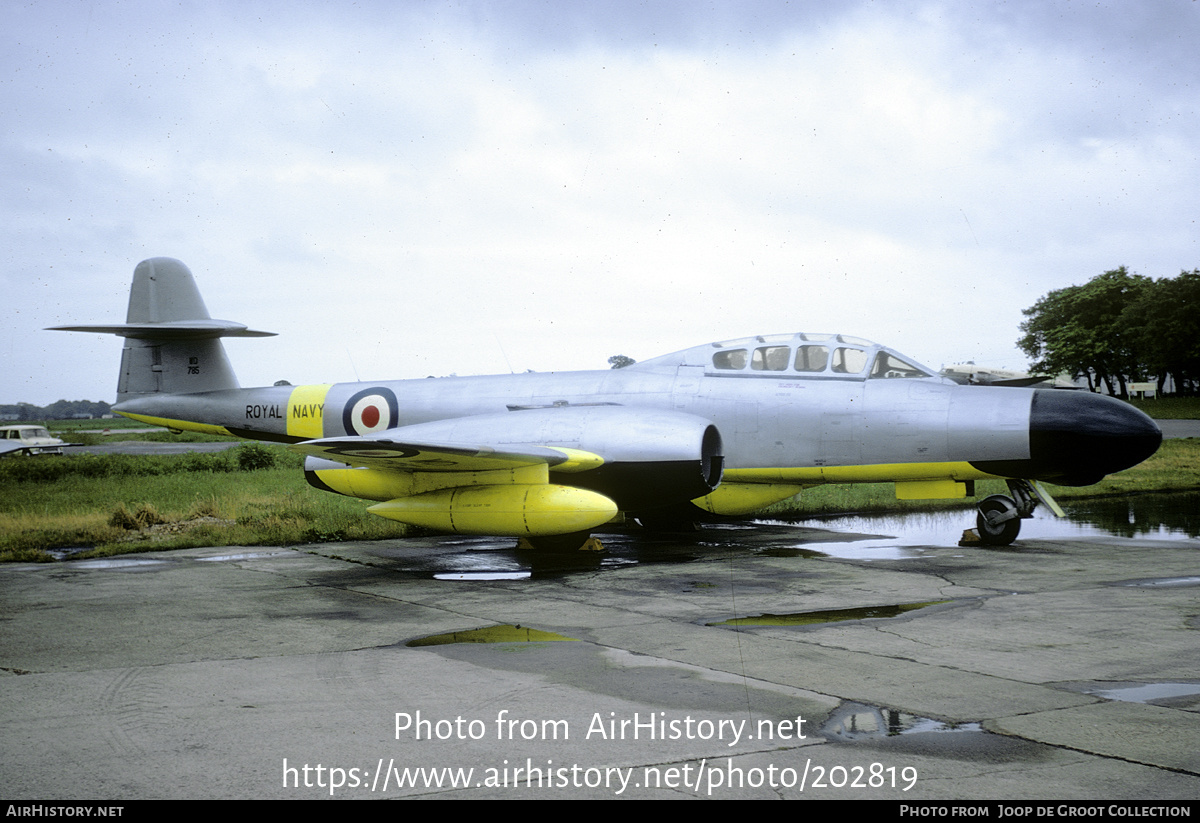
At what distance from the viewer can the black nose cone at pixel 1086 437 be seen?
966cm

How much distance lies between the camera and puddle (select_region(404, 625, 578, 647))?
Answer: 5.97 m

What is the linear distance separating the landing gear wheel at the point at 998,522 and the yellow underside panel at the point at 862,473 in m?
0.46

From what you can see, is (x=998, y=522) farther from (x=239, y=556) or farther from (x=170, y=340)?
(x=170, y=340)

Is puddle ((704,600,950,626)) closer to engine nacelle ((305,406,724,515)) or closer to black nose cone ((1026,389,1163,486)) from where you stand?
engine nacelle ((305,406,724,515))

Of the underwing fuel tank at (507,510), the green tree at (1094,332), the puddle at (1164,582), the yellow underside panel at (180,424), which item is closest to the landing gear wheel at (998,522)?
the puddle at (1164,582)

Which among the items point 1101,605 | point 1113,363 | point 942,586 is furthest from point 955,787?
point 1113,363

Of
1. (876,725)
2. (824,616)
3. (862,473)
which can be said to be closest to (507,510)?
(862,473)

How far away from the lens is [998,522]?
10.6 m

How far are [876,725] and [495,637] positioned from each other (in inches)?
113

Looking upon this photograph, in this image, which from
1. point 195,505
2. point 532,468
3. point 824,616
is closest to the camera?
point 824,616

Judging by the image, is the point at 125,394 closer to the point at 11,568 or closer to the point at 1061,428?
the point at 11,568

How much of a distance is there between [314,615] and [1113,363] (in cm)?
6936

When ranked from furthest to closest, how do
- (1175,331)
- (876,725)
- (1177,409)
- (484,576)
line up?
(1177,409) < (1175,331) < (484,576) < (876,725)

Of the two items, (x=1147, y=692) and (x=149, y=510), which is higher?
(x=1147, y=692)
